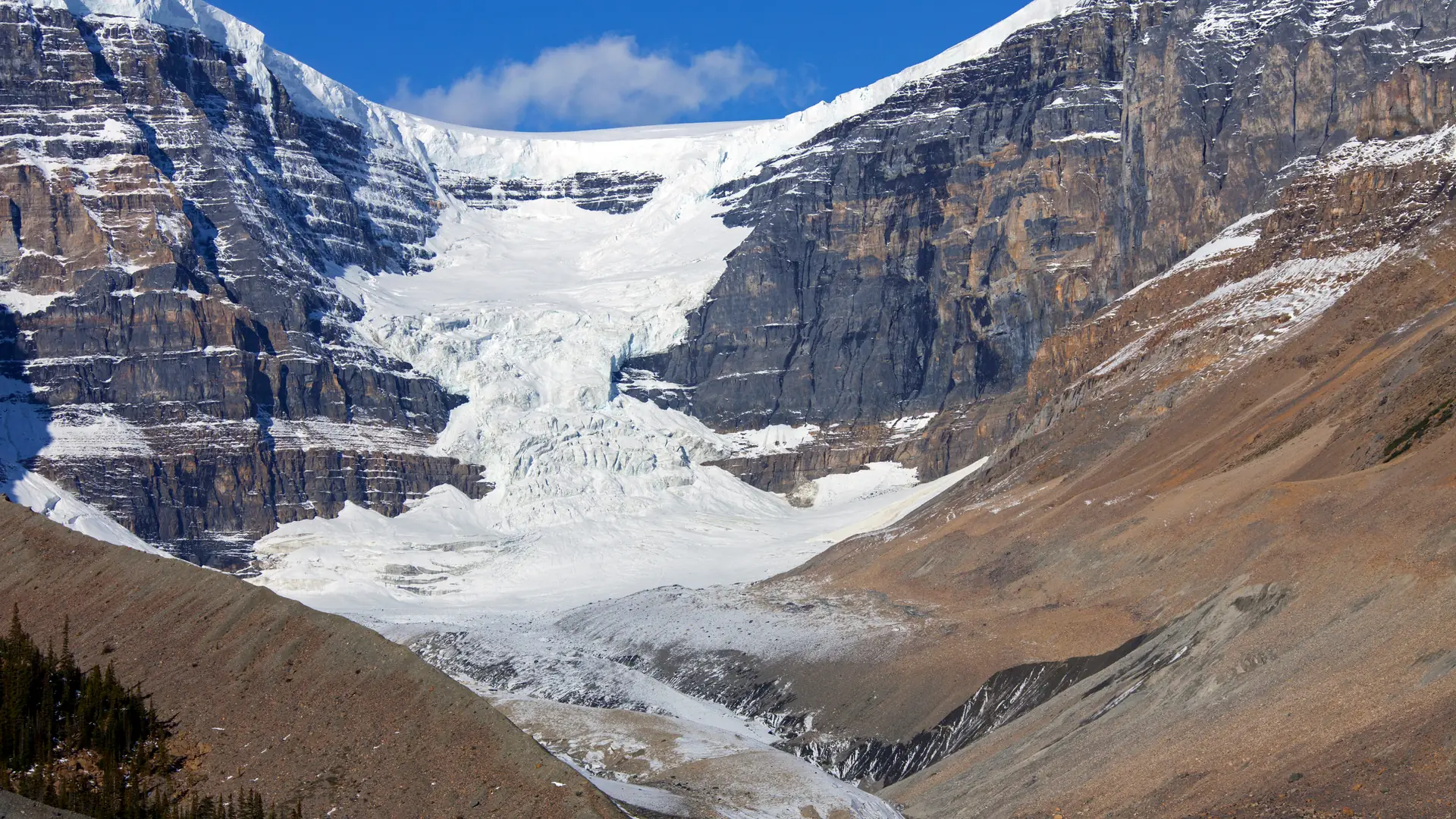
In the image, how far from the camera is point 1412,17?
173750 mm

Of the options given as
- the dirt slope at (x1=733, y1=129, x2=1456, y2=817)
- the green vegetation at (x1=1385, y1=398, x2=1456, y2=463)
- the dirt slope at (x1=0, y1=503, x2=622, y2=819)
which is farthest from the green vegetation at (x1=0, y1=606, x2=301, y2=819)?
the green vegetation at (x1=1385, y1=398, x2=1456, y2=463)

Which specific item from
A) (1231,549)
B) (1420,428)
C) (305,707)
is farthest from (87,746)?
(1420,428)

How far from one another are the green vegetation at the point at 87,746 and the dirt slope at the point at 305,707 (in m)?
0.77

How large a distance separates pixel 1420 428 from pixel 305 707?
5798 cm

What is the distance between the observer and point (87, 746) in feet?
140

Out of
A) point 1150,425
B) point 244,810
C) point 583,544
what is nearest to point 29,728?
point 244,810

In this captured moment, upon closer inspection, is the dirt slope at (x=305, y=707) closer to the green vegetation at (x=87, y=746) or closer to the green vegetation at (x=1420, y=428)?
the green vegetation at (x=87, y=746)

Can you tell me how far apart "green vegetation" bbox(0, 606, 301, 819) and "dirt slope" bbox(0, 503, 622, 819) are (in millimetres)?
771

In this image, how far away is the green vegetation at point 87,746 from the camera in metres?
40.0

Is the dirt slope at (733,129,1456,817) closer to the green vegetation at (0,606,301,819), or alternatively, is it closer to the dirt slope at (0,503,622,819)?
the dirt slope at (0,503,622,819)

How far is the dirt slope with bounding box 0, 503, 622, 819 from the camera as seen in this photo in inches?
1547

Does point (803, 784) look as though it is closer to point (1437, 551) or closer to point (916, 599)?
point (1437, 551)

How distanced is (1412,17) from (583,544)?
99811 mm

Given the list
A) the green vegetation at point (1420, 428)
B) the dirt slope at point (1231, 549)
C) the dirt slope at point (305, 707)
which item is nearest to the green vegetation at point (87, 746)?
the dirt slope at point (305, 707)
